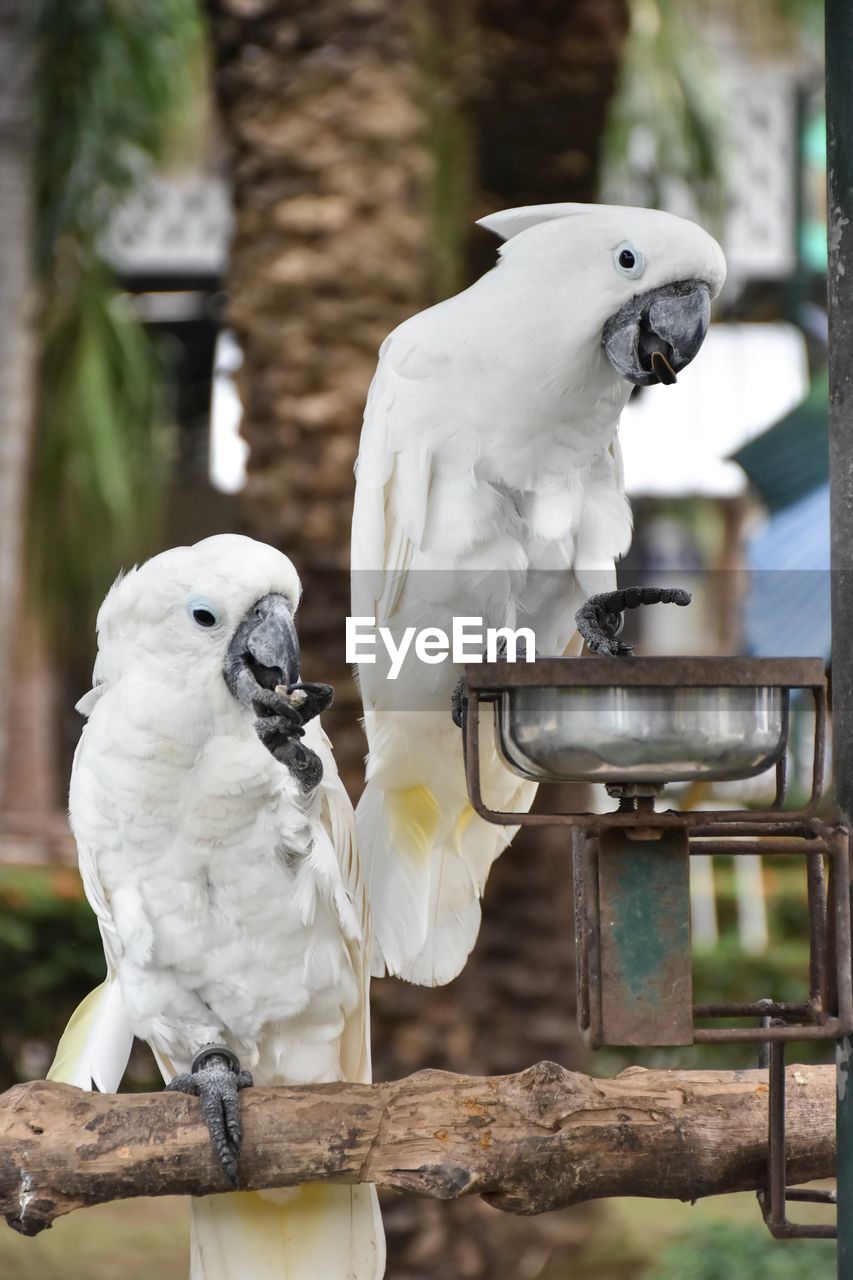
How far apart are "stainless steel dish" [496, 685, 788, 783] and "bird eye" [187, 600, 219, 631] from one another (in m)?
0.54

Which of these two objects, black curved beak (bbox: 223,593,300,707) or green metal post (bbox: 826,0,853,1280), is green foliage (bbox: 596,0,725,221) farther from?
black curved beak (bbox: 223,593,300,707)

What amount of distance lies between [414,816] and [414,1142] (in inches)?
25.2

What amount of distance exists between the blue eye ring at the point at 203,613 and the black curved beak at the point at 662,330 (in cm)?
70

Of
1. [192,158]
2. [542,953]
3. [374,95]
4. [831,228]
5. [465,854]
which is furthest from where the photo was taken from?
[192,158]

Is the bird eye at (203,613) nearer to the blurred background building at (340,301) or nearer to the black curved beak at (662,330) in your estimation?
the black curved beak at (662,330)

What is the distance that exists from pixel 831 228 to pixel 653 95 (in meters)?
4.75

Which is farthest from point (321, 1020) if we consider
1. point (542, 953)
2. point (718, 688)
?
point (542, 953)

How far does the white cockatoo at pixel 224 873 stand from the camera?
6.47ft

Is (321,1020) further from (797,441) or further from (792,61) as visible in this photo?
(792,61)

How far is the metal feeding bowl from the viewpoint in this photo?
5.03 feet

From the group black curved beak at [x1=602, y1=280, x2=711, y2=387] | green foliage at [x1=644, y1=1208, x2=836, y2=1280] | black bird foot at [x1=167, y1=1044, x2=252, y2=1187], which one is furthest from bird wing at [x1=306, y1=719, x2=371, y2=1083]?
green foliage at [x1=644, y1=1208, x2=836, y2=1280]

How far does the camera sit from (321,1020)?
2238mm

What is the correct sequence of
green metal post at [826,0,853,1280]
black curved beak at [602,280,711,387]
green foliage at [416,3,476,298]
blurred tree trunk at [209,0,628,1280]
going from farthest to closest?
green foliage at [416,3,476,298] < blurred tree trunk at [209,0,628,1280] < black curved beak at [602,280,711,387] < green metal post at [826,0,853,1280]

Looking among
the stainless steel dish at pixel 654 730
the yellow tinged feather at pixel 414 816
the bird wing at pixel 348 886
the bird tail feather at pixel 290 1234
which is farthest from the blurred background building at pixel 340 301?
the stainless steel dish at pixel 654 730
